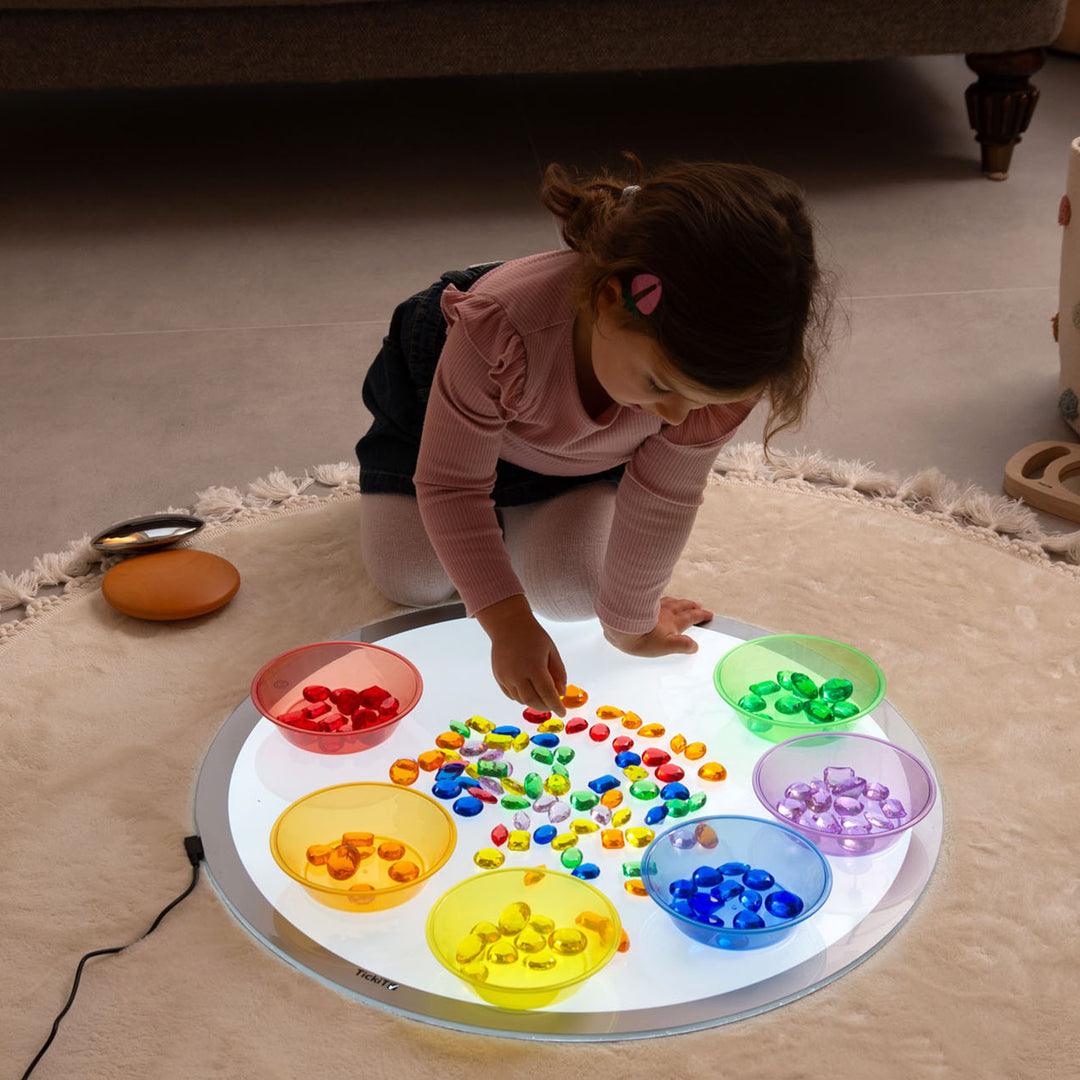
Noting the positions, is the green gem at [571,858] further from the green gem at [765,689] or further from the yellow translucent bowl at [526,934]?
the green gem at [765,689]

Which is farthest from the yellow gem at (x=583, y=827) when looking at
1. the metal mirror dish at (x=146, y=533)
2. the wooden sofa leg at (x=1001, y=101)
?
the wooden sofa leg at (x=1001, y=101)

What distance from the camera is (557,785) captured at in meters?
0.92

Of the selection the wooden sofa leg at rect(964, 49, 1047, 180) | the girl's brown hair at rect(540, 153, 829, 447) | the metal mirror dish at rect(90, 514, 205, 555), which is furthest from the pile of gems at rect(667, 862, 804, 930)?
the wooden sofa leg at rect(964, 49, 1047, 180)

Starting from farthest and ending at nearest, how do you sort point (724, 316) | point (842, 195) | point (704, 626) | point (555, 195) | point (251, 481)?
point (842, 195), point (251, 481), point (704, 626), point (555, 195), point (724, 316)

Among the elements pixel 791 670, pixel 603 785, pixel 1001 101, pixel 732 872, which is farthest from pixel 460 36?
pixel 732 872

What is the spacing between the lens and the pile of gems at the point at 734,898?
0.80m

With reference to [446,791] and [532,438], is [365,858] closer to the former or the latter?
[446,791]

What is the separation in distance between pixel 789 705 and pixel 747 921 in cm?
23

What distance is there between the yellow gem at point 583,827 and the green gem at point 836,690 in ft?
0.76

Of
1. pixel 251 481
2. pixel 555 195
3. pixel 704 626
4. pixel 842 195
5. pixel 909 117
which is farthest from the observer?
pixel 909 117

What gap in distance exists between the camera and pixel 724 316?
73 cm

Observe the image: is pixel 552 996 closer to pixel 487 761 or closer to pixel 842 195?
pixel 487 761

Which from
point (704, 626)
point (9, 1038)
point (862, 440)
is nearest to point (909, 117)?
point (862, 440)

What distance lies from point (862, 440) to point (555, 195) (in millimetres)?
650
